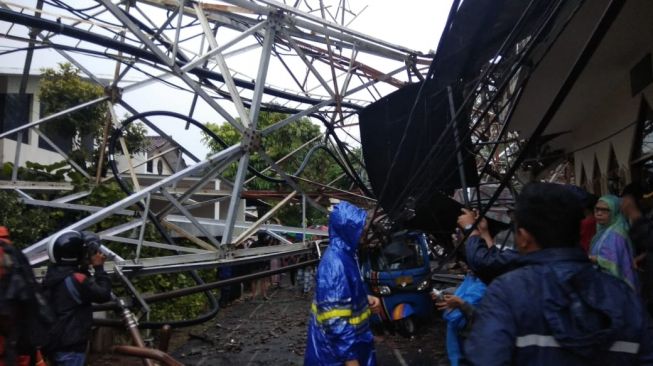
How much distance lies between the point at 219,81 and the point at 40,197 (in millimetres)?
2930

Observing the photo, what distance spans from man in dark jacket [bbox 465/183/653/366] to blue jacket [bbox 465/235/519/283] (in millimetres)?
872

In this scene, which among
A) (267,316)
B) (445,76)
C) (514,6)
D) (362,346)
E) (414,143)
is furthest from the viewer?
(267,316)

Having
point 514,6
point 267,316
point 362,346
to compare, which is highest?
point 514,6

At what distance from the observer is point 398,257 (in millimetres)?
7945

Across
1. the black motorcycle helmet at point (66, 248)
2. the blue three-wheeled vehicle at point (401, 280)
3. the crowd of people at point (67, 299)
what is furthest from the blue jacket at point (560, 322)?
the blue three-wheeled vehicle at point (401, 280)

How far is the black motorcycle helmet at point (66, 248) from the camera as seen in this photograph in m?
3.30

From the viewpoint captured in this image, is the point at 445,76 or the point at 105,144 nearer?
the point at 445,76

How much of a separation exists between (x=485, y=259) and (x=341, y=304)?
89 cm

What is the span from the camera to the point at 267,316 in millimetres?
10414

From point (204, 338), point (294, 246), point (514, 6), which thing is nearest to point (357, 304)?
point (514, 6)

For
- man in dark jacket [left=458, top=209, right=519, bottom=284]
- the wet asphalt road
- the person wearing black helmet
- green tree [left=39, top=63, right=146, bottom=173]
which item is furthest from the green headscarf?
green tree [left=39, top=63, right=146, bottom=173]

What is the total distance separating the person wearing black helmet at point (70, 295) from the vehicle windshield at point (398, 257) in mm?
4965

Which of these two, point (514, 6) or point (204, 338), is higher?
point (514, 6)

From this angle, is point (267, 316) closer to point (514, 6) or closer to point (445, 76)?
point (445, 76)
